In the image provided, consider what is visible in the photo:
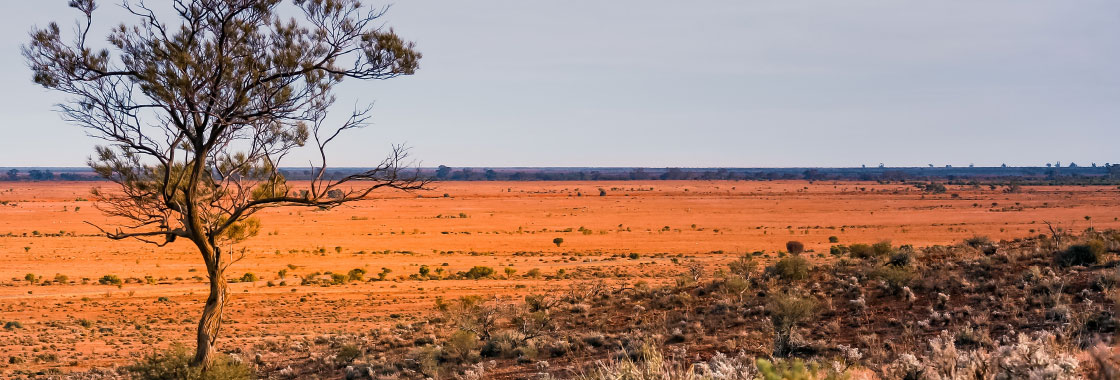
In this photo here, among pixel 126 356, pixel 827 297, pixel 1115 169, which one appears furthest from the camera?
pixel 1115 169

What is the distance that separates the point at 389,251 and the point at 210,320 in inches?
1270

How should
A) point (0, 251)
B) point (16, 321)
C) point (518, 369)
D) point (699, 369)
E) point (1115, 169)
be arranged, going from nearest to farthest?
point (699, 369), point (518, 369), point (16, 321), point (0, 251), point (1115, 169)

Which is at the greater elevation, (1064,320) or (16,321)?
(1064,320)

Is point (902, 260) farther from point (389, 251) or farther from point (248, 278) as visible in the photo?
point (389, 251)

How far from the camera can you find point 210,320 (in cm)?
1018

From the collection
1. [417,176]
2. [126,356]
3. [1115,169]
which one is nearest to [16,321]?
[126,356]

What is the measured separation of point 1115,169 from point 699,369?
23369 centimetres

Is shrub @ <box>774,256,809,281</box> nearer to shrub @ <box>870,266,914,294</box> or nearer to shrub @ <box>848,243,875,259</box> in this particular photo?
shrub @ <box>870,266,914,294</box>

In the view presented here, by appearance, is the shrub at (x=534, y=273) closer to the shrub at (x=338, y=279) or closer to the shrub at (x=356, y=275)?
the shrub at (x=356, y=275)

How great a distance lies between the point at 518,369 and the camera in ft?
35.3

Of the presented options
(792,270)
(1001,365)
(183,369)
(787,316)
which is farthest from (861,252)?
(183,369)

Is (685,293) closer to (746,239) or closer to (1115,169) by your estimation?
(746,239)

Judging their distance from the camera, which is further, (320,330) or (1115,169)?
(1115,169)

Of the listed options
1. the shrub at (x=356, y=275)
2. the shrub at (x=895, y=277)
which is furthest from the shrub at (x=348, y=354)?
the shrub at (x=356, y=275)
